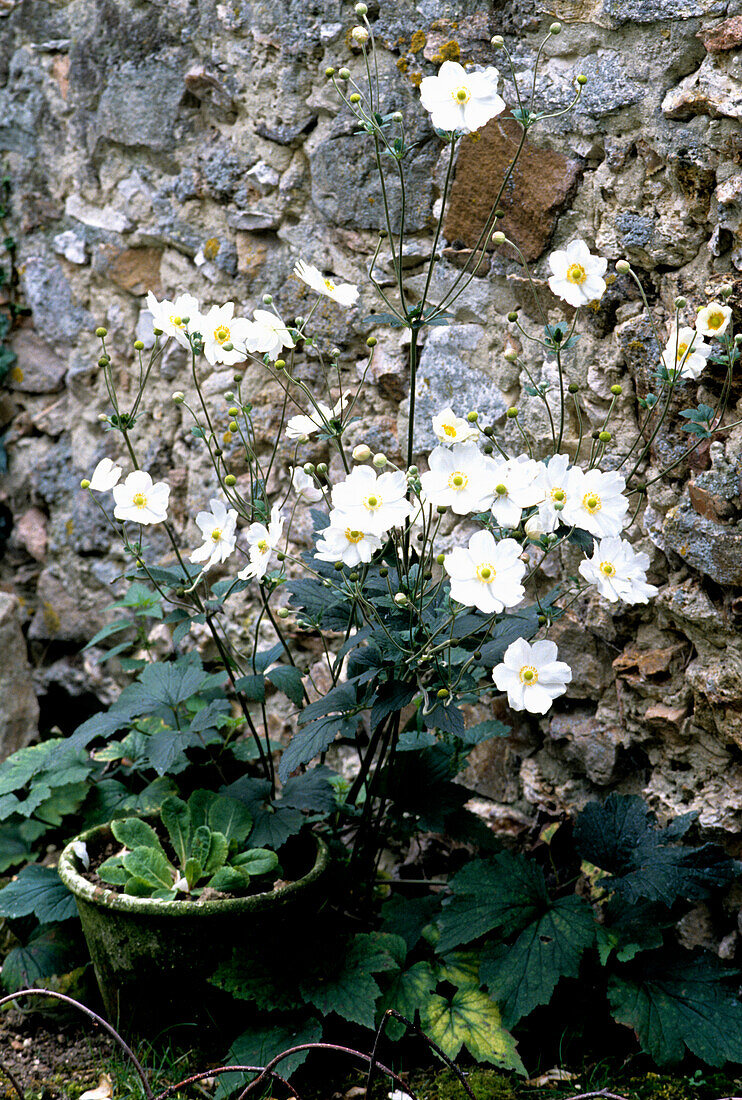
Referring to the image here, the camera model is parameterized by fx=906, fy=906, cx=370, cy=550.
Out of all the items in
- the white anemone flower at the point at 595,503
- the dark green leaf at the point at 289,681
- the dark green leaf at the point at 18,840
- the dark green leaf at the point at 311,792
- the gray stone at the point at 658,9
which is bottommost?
the dark green leaf at the point at 18,840

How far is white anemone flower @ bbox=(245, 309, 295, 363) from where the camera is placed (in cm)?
172

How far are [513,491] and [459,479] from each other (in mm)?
87

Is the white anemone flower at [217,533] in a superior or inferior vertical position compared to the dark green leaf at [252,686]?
superior

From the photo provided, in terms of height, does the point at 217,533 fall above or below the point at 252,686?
above

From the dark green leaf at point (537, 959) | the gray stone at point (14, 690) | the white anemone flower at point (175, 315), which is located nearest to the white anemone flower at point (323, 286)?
the white anemone flower at point (175, 315)

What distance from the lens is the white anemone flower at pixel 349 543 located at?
1485 mm

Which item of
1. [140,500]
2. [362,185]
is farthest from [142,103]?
[140,500]

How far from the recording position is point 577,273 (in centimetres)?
160

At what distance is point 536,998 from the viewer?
1.62 m

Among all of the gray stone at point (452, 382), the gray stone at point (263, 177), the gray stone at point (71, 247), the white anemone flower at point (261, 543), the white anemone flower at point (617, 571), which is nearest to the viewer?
the white anemone flower at point (617, 571)

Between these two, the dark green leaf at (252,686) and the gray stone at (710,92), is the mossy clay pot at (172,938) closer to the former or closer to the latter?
the dark green leaf at (252,686)

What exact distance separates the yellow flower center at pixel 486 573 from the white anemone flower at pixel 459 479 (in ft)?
0.31

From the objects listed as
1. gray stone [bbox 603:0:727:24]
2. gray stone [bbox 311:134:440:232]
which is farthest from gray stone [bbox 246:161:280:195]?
gray stone [bbox 603:0:727:24]

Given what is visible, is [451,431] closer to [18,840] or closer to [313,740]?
[313,740]
